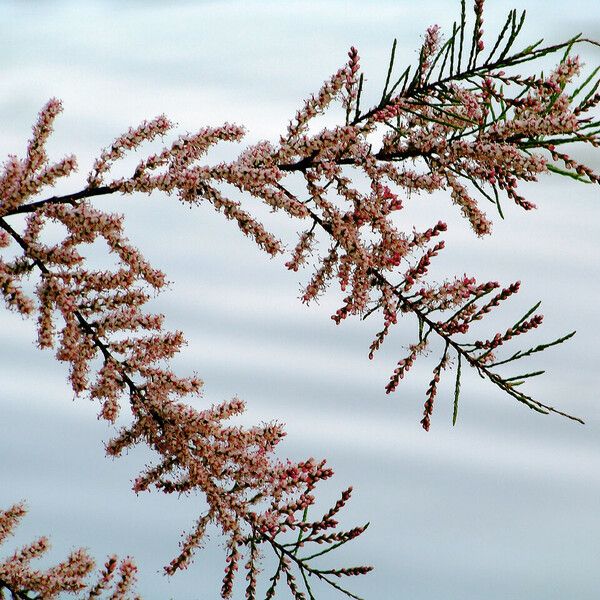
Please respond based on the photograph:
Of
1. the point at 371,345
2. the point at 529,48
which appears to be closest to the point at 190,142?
the point at 371,345

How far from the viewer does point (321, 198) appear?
6469 mm

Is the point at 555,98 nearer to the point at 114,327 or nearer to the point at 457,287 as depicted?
the point at 457,287

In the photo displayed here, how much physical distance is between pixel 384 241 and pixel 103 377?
2.35 metres

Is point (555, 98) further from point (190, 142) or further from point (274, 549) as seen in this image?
point (274, 549)

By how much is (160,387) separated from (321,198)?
1.90 metres

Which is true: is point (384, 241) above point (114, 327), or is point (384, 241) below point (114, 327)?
above

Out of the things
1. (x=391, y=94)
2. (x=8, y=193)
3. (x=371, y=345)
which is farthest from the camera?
(x=371, y=345)

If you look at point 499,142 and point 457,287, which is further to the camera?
point 457,287

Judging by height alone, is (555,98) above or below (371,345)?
above

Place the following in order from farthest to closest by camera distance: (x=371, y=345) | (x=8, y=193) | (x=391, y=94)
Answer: (x=371, y=345) → (x=391, y=94) → (x=8, y=193)

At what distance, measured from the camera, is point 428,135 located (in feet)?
21.4

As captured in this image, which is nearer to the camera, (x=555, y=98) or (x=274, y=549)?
(x=555, y=98)

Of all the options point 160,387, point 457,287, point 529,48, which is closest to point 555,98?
point 529,48

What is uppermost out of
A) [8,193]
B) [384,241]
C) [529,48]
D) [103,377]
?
[529,48]
